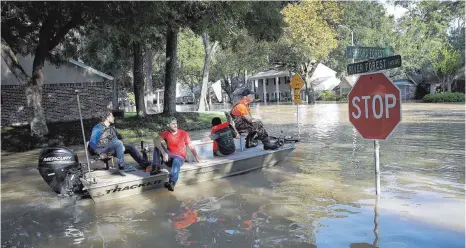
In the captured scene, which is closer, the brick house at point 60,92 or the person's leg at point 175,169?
the person's leg at point 175,169

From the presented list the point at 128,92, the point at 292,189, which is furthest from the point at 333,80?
the point at 292,189

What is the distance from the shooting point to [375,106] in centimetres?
595

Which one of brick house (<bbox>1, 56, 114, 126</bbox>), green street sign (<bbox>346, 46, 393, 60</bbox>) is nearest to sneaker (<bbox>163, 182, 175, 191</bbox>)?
green street sign (<bbox>346, 46, 393, 60</bbox>)

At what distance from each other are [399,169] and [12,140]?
51.6 ft

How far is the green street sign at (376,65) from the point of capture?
574 centimetres

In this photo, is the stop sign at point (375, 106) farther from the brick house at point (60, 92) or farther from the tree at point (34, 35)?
the brick house at point (60, 92)

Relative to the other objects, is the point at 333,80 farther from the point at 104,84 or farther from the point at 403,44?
the point at 104,84

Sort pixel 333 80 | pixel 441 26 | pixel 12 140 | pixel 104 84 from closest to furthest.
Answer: pixel 12 140 < pixel 104 84 < pixel 441 26 < pixel 333 80

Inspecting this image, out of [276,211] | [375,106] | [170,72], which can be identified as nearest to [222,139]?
[276,211]

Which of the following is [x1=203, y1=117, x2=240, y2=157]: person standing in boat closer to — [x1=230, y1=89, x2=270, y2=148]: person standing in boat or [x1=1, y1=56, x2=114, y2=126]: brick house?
[x1=230, y1=89, x2=270, y2=148]: person standing in boat

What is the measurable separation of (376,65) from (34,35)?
62.2 ft

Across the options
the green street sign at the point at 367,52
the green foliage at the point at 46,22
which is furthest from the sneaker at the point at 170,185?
the green foliage at the point at 46,22

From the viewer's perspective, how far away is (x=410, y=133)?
16.5 meters

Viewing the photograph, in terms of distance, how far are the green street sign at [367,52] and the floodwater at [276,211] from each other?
241 cm
